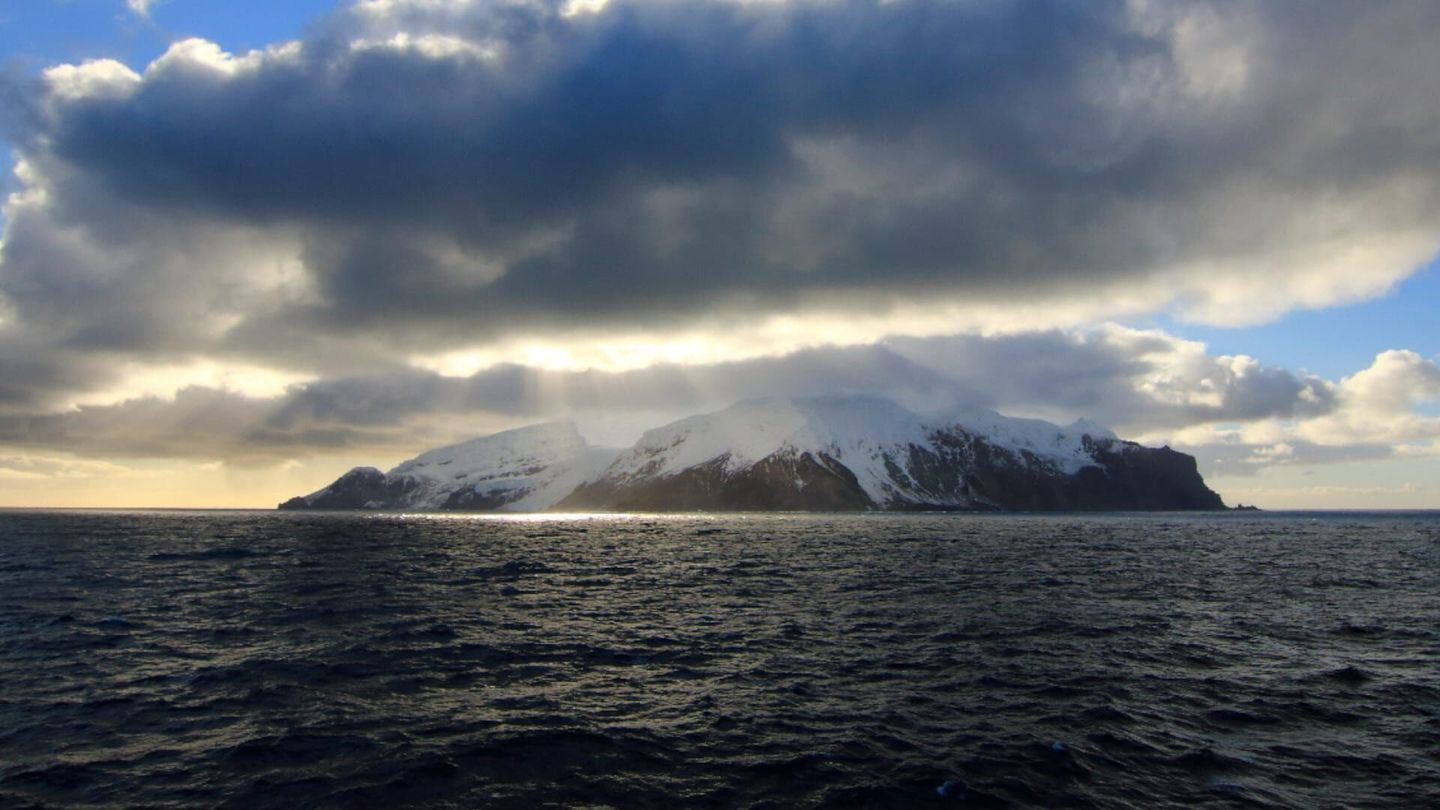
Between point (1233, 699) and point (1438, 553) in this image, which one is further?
point (1438, 553)

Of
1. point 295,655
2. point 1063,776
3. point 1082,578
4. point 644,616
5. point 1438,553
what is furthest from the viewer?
point 1438,553

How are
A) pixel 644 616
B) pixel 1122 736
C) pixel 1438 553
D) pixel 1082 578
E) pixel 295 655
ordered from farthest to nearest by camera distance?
1. pixel 1438 553
2. pixel 1082 578
3. pixel 644 616
4. pixel 295 655
5. pixel 1122 736

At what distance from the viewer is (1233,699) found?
92.8ft

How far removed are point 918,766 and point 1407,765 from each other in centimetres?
1369

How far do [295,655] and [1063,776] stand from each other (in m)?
30.8

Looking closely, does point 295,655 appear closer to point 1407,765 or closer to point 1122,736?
point 1122,736

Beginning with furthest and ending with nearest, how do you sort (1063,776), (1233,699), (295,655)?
1. (295,655)
2. (1233,699)
3. (1063,776)

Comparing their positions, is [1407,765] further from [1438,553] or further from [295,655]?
[1438,553]

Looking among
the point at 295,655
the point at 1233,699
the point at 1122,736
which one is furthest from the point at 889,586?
the point at 295,655

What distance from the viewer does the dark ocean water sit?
790 inches

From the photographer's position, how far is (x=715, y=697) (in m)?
28.0

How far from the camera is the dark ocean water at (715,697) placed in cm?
2006

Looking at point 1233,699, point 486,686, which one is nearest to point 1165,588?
point 1233,699

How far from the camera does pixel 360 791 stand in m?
19.4
